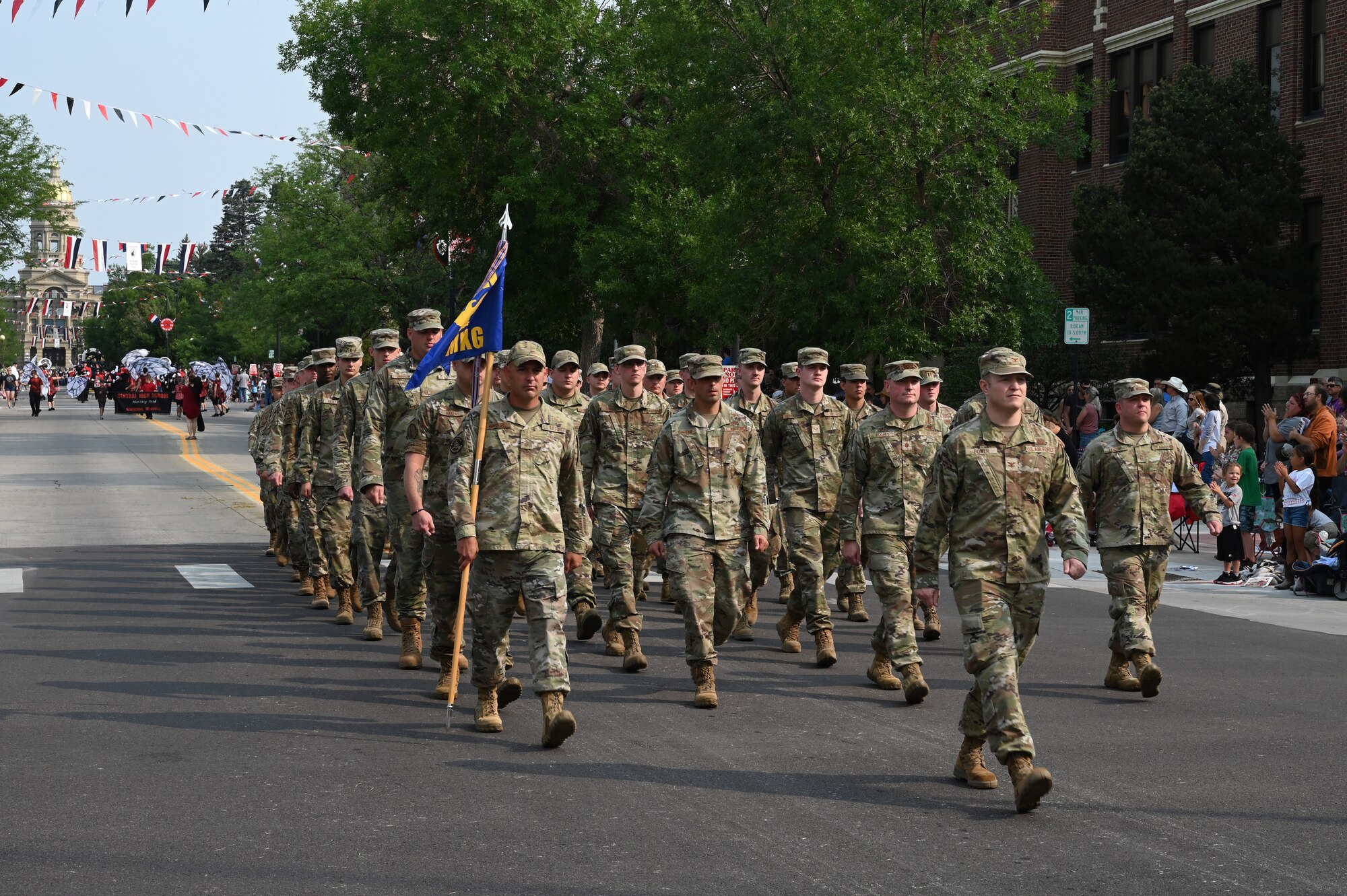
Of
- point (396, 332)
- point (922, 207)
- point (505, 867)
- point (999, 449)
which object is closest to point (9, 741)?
point (505, 867)

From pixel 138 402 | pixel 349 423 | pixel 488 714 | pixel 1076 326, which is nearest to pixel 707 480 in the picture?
pixel 488 714

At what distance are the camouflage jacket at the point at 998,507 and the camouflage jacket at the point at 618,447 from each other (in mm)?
4567

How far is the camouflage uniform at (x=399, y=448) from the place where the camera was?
10758 mm

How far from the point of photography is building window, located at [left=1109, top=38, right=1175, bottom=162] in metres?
36.2

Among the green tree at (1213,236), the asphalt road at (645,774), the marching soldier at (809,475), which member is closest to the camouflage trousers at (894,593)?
the asphalt road at (645,774)

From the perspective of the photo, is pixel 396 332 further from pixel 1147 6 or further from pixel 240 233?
pixel 240 233

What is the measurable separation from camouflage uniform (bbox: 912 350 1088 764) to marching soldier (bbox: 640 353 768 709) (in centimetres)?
209

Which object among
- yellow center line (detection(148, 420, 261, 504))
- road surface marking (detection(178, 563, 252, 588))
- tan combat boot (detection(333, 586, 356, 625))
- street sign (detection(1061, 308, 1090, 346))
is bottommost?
road surface marking (detection(178, 563, 252, 588))

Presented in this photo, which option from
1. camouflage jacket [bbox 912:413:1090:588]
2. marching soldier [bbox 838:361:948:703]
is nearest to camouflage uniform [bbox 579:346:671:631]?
marching soldier [bbox 838:361:948:703]

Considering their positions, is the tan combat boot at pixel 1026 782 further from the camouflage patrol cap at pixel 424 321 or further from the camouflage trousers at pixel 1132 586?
the camouflage patrol cap at pixel 424 321

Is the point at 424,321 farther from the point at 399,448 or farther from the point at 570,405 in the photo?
the point at 570,405

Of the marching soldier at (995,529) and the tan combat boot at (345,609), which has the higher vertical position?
the marching soldier at (995,529)

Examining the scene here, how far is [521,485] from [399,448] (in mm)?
2745

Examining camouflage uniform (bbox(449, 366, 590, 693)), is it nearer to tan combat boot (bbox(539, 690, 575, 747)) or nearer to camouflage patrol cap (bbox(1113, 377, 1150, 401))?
tan combat boot (bbox(539, 690, 575, 747))
